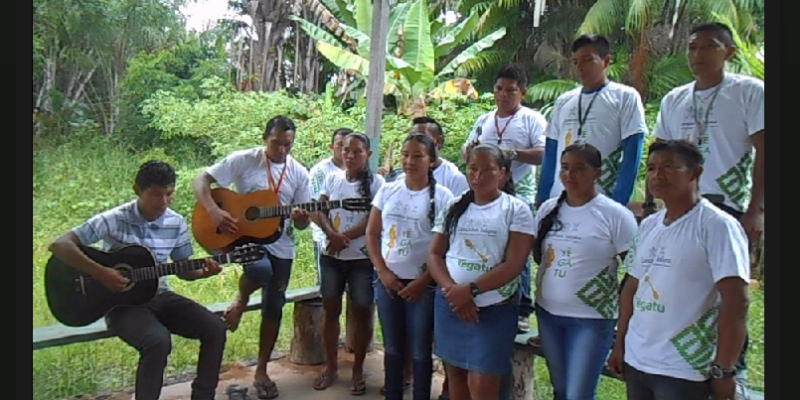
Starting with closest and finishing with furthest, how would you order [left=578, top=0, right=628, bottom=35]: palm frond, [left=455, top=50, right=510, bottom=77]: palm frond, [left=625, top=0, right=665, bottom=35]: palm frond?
[left=625, top=0, right=665, bottom=35]: palm frond
[left=578, top=0, right=628, bottom=35]: palm frond
[left=455, top=50, right=510, bottom=77]: palm frond

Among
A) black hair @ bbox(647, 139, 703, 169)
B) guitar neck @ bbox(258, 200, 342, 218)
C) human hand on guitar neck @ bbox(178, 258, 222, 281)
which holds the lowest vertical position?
human hand on guitar neck @ bbox(178, 258, 222, 281)

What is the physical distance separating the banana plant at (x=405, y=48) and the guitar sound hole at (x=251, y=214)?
5648mm

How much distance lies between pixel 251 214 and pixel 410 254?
3.66ft

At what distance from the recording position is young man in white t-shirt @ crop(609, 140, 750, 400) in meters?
2.20

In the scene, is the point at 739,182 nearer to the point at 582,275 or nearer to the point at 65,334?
the point at 582,275

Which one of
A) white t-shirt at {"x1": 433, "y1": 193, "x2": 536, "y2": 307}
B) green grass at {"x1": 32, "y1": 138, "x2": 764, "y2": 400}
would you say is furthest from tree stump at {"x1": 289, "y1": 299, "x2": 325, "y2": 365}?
white t-shirt at {"x1": 433, "y1": 193, "x2": 536, "y2": 307}

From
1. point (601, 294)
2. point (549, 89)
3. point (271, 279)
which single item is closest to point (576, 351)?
point (601, 294)

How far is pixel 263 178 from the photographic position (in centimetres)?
407

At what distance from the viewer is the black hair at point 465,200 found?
3.08 metres

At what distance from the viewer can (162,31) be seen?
33.4ft

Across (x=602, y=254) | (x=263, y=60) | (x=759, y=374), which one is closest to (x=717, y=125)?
(x=602, y=254)

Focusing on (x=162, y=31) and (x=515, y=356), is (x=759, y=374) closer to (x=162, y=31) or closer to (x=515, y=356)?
Result: (x=515, y=356)

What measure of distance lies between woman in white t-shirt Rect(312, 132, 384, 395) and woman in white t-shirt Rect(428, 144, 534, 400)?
962 millimetres

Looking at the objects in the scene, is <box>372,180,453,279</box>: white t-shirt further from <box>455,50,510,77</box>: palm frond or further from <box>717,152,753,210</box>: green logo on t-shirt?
<box>455,50,510,77</box>: palm frond
